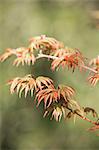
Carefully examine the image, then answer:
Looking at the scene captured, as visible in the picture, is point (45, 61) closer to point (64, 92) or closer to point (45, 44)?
point (45, 44)

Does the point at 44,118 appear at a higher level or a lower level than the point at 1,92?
lower

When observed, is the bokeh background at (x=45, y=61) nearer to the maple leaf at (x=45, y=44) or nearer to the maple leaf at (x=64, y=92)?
the maple leaf at (x=45, y=44)

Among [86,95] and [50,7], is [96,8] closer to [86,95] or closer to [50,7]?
[50,7]

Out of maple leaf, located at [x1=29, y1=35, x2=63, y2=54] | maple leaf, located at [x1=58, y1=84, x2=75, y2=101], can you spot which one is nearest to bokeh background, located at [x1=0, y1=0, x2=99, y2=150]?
maple leaf, located at [x1=29, y1=35, x2=63, y2=54]

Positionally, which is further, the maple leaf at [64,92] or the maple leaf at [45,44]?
the maple leaf at [45,44]

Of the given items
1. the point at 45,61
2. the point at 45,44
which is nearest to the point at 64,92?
the point at 45,44

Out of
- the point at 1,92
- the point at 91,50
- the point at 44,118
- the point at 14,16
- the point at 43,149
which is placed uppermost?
the point at 14,16

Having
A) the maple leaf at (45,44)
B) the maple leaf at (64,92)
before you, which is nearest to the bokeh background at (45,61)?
the maple leaf at (45,44)

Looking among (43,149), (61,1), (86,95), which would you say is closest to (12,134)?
(43,149)

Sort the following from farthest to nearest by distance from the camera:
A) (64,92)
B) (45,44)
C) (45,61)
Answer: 1. (45,61)
2. (45,44)
3. (64,92)
